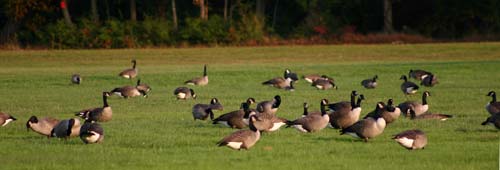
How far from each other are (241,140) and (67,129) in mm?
3229

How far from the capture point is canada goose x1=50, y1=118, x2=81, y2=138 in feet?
55.5

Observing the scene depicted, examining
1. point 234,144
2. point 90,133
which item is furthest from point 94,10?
point 234,144

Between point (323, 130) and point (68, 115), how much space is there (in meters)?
6.71

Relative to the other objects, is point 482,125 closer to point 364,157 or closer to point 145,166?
point 364,157

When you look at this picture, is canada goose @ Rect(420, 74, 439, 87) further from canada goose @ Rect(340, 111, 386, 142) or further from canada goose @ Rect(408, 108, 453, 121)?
canada goose @ Rect(340, 111, 386, 142)

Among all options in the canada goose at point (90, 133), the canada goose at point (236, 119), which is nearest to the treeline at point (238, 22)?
the canada goose at point (236, 119)

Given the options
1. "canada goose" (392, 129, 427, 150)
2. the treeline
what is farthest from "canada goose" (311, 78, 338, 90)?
the treeline

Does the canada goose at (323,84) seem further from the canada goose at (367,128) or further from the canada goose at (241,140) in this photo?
the canada goose at (241,140)

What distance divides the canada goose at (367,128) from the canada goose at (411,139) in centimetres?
89

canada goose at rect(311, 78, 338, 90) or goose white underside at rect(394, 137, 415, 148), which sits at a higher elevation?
goose white underside at rect(394, 137, 415, 148)

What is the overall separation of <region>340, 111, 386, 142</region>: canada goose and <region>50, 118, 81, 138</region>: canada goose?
431 centimetres

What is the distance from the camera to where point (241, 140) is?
1537cm

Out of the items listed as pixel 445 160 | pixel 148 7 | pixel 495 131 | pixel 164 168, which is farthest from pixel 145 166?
pixel 148 7

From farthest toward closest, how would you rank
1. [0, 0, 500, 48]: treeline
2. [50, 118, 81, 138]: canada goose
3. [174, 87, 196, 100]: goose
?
[0, 0, 500, 48]: treeline, [174, 87, 196, 100]: goose, [50, 118, 81, 138]: canada goose
